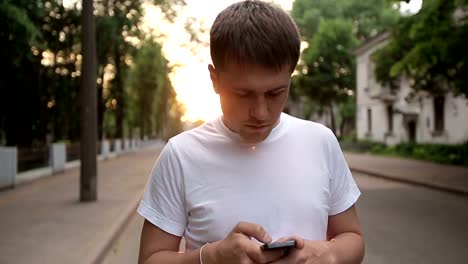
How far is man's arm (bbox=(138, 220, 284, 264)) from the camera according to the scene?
130 cm

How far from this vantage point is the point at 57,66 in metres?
25.4

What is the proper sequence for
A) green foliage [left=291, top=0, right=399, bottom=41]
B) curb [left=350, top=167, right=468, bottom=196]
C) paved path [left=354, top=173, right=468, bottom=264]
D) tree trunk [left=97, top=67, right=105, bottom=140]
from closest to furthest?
paved path [left=354, top=173, right=468, bottom=264]
curb [left=350, top=167, right=468, bottom=196]
tree trunk [left=97, top=67, right=105, bottom=140]
green foliage [left=291, top=0, right=399, bottom=41]

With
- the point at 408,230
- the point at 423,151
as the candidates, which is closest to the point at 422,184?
the point at 408,230

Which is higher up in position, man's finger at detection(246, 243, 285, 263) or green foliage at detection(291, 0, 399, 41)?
green foliage at detection(291, 0, 399, 41)

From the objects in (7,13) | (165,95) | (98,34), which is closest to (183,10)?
(98,34)

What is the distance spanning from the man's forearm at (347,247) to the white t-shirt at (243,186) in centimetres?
6

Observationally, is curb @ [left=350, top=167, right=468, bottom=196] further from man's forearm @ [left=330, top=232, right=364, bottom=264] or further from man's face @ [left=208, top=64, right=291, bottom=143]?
man's face @ [left=208, top=64, right=291, bottom=143]

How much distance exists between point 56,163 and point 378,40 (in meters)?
26.2

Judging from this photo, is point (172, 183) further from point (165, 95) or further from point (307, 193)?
point (165, 95)

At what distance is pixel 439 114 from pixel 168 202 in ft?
100

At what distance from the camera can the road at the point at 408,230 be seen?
22.2 feet

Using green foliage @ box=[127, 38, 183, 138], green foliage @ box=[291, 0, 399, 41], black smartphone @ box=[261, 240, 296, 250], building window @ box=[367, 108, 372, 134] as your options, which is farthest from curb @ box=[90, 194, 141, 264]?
green foliage @ box=[291, 0, 399, 41]

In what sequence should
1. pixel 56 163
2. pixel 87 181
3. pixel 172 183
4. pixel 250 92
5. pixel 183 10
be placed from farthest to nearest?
pixel 183 10 < pixel 56 163 < pixel 87 181 < pixel 172 183 < pixel 250 92

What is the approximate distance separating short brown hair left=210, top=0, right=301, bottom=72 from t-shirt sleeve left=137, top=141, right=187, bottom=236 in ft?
1.07
